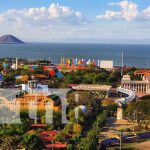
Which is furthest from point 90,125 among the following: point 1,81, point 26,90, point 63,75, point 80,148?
point 63,75

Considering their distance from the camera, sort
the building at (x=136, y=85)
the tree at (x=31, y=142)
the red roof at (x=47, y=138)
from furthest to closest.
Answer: the building at (x=136, y=85) < the red roof at (x=47, y=138) < the tree at (x=31, y=142)

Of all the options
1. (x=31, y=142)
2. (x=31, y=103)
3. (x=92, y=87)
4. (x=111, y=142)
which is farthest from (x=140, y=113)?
(x=92, y=87)

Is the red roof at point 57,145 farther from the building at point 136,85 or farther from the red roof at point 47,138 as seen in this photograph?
the building at point 136,85

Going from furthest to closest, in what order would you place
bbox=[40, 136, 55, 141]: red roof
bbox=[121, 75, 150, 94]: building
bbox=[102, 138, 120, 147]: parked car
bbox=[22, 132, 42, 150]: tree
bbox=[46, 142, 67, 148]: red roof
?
bbox=[121, 75, 150, 94]: building, bbox=[102, 138, 120, 147]: parked car, bbox=[40, 136, 55, 141]: red roof, bbox=[46, 142, 67, 148]: red roof, bbox=[22, 132, 42, 150]: tree

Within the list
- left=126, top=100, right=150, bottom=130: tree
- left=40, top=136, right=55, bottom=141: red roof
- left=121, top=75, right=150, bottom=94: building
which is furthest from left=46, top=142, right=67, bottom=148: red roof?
left=121, top=75, right=150, bottom=94: building

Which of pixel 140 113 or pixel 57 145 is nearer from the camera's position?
pixel 57 145

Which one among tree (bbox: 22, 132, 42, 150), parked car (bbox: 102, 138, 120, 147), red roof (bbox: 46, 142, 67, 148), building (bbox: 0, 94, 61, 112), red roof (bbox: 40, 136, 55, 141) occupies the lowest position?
parked car (bbox: 102, 138, 120, 147)

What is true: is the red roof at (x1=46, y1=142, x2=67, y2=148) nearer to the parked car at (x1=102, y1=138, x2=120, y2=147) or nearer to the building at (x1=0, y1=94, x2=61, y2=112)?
the parked car at (x1=102, y1=138, x2=120, y2=147)

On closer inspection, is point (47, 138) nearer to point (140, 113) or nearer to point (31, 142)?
point (31, 142)

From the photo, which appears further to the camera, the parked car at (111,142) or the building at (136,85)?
the building at (136,85)

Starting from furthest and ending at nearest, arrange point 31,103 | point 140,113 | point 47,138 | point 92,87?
point 92,87, point 31,103, point 140,113, point 47,138

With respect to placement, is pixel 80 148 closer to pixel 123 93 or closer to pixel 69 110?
pixel 69 110

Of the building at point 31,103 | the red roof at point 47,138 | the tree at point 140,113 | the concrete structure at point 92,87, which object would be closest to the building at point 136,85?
the concrete structure at point 92,87
